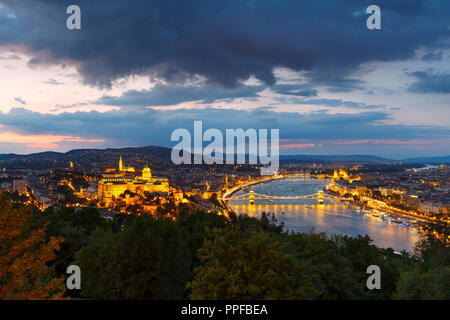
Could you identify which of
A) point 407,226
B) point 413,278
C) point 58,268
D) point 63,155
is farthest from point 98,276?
point 63,155

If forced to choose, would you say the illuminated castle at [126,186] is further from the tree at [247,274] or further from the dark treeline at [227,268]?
the tree at [247,274]

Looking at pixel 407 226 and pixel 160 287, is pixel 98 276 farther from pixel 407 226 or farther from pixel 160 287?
pixel 407 226

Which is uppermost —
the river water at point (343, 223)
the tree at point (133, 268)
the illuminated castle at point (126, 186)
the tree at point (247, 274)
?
the tree at point (247, 274)

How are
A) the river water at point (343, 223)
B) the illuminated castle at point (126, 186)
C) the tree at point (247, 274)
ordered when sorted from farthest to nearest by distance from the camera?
the illuminated castle at point (126, 186)
the river water at point (343, 223)
the tree at point (247, 274)

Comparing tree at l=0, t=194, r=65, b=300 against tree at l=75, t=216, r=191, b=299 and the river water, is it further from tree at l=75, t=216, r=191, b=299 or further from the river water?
the river water

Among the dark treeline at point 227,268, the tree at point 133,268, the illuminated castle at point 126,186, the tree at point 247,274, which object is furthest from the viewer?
the illuminated castle at point 126,186

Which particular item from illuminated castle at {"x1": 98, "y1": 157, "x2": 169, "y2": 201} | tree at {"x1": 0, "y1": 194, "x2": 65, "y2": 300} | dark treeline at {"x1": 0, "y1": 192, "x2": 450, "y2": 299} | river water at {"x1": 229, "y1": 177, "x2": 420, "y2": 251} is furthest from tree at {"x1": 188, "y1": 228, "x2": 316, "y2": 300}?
illuminated castle at {"x1": 98, "y1": 157, "x2": 169, "y2": 201}

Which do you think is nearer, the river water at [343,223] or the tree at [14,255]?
the tree at [14,255]

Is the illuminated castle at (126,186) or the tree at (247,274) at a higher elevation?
the tree at (247,274)

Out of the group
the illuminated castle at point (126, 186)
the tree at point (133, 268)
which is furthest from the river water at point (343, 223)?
the tree at point (133, 268)
